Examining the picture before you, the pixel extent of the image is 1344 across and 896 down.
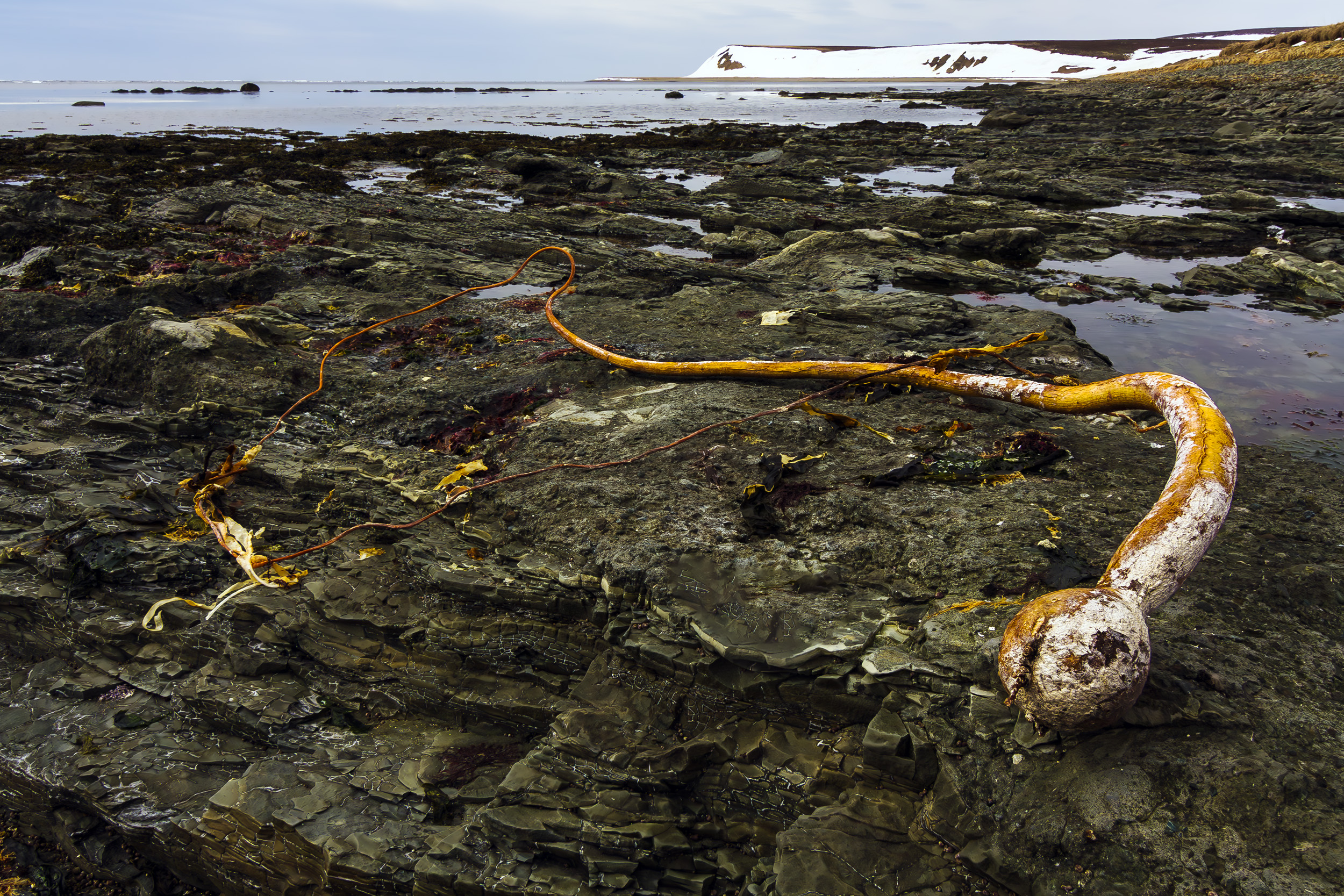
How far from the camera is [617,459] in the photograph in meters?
4.21

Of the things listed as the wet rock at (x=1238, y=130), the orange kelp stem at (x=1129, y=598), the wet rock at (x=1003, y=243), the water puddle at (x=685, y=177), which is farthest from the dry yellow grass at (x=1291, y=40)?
the orange kelp stem at (x=1129, y=598)

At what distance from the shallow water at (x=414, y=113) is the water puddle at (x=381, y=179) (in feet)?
44.4

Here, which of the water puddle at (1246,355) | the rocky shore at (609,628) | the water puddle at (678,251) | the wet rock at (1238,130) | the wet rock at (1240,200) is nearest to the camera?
the rocky shore at (609,628)

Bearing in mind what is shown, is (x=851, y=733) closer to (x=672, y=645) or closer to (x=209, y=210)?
(x=672, y=645)

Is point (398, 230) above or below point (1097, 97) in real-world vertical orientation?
below

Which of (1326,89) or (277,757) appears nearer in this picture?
(277,757)

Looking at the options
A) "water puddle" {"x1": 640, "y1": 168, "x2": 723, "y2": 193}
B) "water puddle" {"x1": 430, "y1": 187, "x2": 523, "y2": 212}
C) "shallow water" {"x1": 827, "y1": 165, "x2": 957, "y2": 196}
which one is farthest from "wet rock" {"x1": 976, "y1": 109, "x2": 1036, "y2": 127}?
"water puddle" {"x1": 430, "y1": 187, "x2": 523, "y2": 212}

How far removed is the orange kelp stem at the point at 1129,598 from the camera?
216cm

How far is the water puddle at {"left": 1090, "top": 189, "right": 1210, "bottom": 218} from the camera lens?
41.4ft

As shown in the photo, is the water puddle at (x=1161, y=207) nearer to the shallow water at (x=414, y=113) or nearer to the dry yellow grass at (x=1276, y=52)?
the shallow water at (x=414, y=113)

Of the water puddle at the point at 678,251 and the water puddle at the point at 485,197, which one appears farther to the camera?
the water puddle at the point at 485,197

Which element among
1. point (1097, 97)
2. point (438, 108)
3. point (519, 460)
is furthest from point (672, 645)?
point (438, 108)

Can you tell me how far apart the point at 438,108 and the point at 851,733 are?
60195 mm

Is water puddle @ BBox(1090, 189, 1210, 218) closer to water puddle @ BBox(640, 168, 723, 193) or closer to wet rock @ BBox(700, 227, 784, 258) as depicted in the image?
wet rock @ BBox(700, 227, 784, 258)
